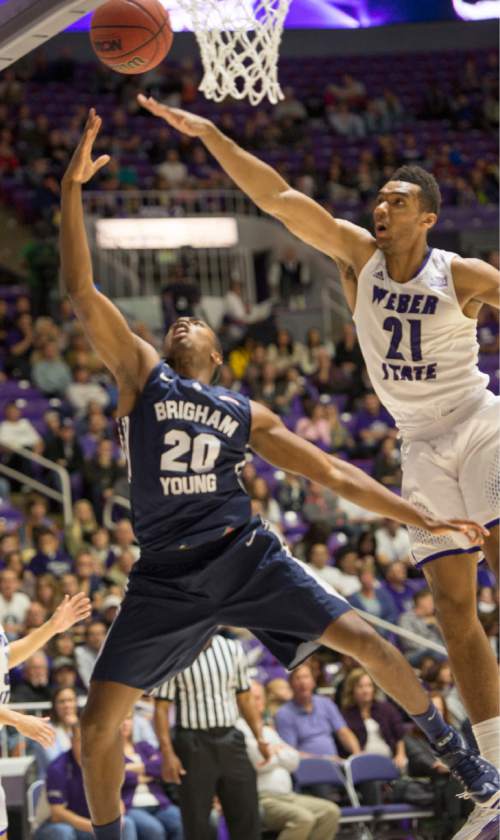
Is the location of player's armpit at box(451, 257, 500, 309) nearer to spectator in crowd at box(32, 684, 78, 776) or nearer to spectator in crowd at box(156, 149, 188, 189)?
spectator in crowd at box(32, 684, 78, 776)

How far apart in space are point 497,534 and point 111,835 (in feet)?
6.17

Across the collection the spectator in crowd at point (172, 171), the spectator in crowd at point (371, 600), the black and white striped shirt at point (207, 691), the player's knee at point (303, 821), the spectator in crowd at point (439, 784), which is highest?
the spectator in crowd at point (172, 171)

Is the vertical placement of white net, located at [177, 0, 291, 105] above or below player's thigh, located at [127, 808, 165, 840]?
above

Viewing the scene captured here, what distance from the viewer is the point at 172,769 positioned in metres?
8.29

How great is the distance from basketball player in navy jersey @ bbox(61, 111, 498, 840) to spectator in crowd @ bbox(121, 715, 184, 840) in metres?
→ 3.59

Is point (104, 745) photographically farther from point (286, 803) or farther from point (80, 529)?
point (80, 529)

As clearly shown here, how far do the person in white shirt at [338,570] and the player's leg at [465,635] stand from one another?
6010 millimetres

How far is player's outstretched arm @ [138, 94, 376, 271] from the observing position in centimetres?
572

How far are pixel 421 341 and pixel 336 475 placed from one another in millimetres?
741

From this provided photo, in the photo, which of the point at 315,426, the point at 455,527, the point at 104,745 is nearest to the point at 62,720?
the point at 104,745

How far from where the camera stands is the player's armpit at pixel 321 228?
5742 mm

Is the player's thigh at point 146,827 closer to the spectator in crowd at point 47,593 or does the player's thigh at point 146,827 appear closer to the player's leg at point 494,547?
the spectator in crowd at point 47,593

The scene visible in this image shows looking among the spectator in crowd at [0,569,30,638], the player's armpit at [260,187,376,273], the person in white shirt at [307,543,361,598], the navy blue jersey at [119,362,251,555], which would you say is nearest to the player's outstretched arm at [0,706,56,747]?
the navy blue jersey at [119,362,251,555]

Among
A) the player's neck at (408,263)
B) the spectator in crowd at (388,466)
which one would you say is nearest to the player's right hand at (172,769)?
the player's neck at (408,263)
